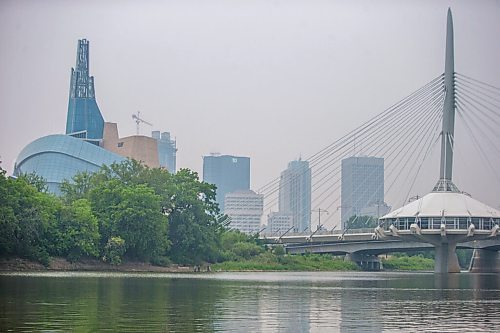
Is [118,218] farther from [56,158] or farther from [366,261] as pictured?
[56,158]

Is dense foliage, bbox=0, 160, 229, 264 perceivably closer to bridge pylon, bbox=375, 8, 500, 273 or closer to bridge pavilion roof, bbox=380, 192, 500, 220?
bridge pylon, bbox=375, 8, 500, 273

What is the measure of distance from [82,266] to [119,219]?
208 inches

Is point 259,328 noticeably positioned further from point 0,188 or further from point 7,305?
point 0,188

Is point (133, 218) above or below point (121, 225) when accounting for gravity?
above

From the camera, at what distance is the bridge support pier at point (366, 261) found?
4131 inches

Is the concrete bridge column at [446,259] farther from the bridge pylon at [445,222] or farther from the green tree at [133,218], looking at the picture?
the green tree at [133,218]

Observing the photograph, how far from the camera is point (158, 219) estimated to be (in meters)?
68.8

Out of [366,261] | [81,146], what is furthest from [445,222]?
[81,146]

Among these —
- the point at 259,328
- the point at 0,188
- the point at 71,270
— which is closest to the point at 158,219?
the point at 71,270

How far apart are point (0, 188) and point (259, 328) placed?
129ft

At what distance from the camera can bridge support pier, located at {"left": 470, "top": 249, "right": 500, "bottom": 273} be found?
103750 mm

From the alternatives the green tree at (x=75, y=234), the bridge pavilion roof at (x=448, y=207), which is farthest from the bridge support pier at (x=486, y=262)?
the green tree at (x=75, y=234)

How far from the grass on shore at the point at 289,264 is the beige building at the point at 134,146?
6320cm

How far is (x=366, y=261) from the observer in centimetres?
10712
